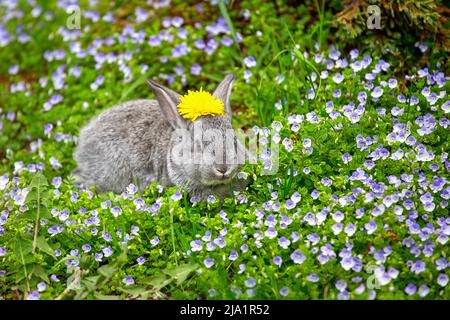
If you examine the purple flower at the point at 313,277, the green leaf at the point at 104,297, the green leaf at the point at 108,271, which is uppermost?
the green leaf at the point at 108,271

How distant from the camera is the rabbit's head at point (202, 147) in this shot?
4914 millimetres

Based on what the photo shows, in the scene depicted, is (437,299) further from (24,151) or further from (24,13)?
(24,13)

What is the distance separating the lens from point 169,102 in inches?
210

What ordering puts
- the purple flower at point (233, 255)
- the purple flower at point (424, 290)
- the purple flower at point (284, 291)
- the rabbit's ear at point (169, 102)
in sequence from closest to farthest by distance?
1. the purple flower at point (424, 290)
2. the purple flower at point (284, 291)
3. the purple flower at point (233, 255)
4. the rabbit's ear at point (169, 102)

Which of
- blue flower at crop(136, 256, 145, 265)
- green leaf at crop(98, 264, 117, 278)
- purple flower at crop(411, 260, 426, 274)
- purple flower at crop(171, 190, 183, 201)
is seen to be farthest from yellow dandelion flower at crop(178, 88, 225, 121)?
purple flower at crop(411, 260, 426, 274)

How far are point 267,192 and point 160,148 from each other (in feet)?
3.87

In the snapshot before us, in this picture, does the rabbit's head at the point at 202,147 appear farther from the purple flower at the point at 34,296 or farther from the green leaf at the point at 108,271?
the purple flower at the point at 34,296

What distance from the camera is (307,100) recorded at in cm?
568

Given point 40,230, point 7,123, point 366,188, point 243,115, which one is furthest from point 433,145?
point 7,123

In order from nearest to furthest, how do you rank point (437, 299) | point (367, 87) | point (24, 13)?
point (437, 299), point (367, 87), point (24, 13)

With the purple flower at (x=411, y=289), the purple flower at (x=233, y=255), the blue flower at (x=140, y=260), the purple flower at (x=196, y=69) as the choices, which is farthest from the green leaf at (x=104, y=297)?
the purple flower at (x=196, y=69)

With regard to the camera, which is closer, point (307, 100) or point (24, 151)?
point (307, 100)

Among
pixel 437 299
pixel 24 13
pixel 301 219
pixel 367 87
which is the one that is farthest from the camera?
pixel 24 13

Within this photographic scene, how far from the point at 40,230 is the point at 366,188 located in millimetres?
2490
